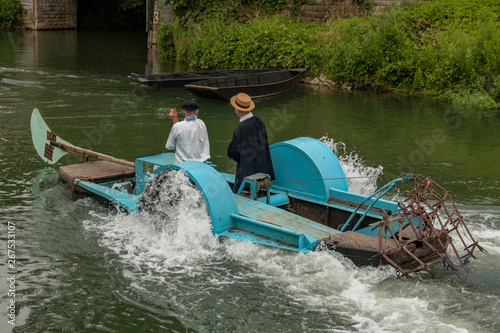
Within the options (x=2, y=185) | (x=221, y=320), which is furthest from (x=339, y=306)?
(x=2, y=185)

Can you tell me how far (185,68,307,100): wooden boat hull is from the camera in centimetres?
1870

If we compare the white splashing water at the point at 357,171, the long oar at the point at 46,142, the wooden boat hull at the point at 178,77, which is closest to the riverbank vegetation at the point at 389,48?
the wooden boat hull at the point at 178,77

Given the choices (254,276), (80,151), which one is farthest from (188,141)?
(80,151)

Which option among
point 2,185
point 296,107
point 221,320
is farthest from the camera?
point 296,107

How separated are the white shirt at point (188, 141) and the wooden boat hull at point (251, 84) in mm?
9911

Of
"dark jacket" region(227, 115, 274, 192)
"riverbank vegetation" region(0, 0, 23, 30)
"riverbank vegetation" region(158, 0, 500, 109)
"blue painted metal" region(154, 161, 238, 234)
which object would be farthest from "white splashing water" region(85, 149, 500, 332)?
"riverbank vegetation" region(0, 0, 23, 30)

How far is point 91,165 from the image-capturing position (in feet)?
35.6

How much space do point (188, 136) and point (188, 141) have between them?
0.07 meters

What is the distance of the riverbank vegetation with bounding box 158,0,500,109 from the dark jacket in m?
11.4

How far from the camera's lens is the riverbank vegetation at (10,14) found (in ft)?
126

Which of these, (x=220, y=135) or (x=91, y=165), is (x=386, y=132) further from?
(x=91, y=165)

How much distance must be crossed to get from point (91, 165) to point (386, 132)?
7.54 meters

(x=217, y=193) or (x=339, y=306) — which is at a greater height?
(x=217, y=193)

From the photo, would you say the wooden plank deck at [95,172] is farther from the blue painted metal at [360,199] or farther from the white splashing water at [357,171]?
the blue painted metal at [360,199]
